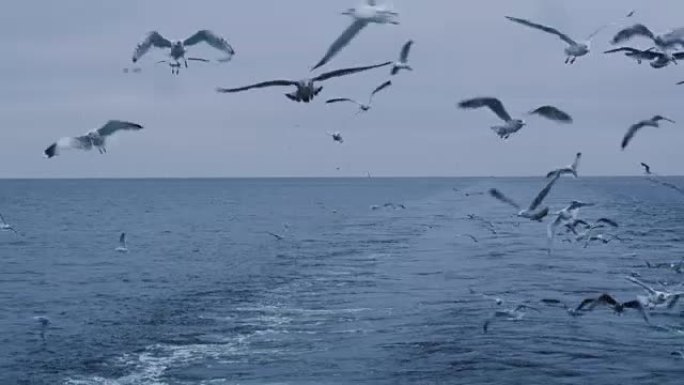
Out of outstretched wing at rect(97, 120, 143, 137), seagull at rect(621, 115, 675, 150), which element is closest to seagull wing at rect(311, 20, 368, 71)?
outstretched wing at rect(97, 120, 143, 137)

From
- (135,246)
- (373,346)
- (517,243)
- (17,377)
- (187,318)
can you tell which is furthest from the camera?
(135,246)

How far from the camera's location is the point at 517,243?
81.0 metres

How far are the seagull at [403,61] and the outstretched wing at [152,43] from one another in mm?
5298

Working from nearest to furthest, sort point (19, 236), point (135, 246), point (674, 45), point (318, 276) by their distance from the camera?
point (674, 45), point (318, 276), point (135, 246), point (19, 236)

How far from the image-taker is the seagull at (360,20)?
14602 millimetres

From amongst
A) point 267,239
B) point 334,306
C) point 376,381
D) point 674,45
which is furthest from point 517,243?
point 674,45

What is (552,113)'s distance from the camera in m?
19.8

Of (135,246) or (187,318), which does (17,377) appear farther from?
(135,246)

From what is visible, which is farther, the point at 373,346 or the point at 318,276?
the point at 318,276

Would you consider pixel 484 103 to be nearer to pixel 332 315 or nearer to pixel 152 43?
pixel 152 43

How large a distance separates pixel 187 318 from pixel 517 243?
46624mm

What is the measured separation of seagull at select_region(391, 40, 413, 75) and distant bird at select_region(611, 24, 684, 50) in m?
4.75

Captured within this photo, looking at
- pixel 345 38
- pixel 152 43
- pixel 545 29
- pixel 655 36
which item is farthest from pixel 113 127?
pixel 655 36

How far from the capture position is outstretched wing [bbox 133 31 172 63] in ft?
58.9
